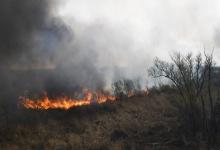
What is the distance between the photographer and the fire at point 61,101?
2453cm

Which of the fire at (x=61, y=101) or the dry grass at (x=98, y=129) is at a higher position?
the fire at (x=61, y=101)

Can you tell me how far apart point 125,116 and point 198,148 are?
8.11m

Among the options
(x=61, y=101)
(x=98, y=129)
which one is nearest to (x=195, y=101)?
(x=98, y=129)

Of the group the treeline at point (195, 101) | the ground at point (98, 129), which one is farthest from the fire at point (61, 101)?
the treeline at point (195, 101)

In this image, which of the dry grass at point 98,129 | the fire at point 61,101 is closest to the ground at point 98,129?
the dry grass at point 98,129

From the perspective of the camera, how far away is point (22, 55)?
25.8 m

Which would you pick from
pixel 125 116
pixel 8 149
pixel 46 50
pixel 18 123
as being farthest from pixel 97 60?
pixel 8 149

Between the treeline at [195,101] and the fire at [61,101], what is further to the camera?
the fire at [61,101]

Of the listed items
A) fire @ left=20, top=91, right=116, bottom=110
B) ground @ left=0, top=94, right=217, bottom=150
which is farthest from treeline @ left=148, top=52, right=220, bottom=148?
fire @ left=20, top=91, right=116, bottom=110

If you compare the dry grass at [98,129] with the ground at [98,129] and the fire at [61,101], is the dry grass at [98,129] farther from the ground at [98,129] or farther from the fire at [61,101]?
the fire at [61,101]

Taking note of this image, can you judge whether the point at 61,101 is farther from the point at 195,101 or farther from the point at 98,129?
the point at 195,101

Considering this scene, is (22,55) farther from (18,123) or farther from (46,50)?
(18,123)

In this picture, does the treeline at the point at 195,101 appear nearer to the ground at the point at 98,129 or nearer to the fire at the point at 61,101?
the ground at the point at 98,129

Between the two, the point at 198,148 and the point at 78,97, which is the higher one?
the point at 78,97
